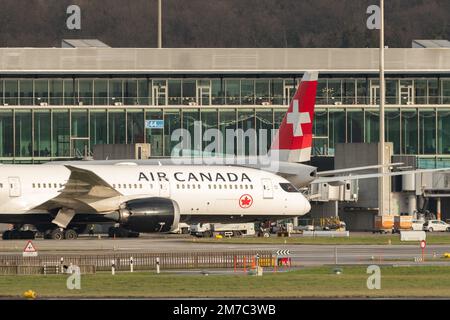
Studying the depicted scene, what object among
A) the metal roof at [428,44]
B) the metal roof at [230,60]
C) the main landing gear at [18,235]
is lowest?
the main landing gear at [18,235]

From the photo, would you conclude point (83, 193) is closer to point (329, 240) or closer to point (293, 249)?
point (329, 240)

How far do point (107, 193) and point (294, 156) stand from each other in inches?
698

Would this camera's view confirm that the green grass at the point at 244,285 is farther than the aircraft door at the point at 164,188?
No

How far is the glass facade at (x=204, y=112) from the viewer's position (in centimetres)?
10931

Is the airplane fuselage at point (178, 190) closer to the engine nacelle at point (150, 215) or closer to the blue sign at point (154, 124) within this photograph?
the engine nacelle at point (150, 215)

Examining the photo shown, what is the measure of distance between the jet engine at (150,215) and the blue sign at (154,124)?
3607 cm

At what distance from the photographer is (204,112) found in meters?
111

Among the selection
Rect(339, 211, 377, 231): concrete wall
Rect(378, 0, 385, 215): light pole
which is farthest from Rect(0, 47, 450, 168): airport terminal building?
Rect(378, 0, 385, 215): light pole

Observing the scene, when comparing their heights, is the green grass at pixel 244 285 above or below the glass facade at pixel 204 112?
below

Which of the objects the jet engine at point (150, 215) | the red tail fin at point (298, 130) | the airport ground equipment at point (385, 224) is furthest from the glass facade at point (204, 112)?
the jet engine at point (150, 215)
